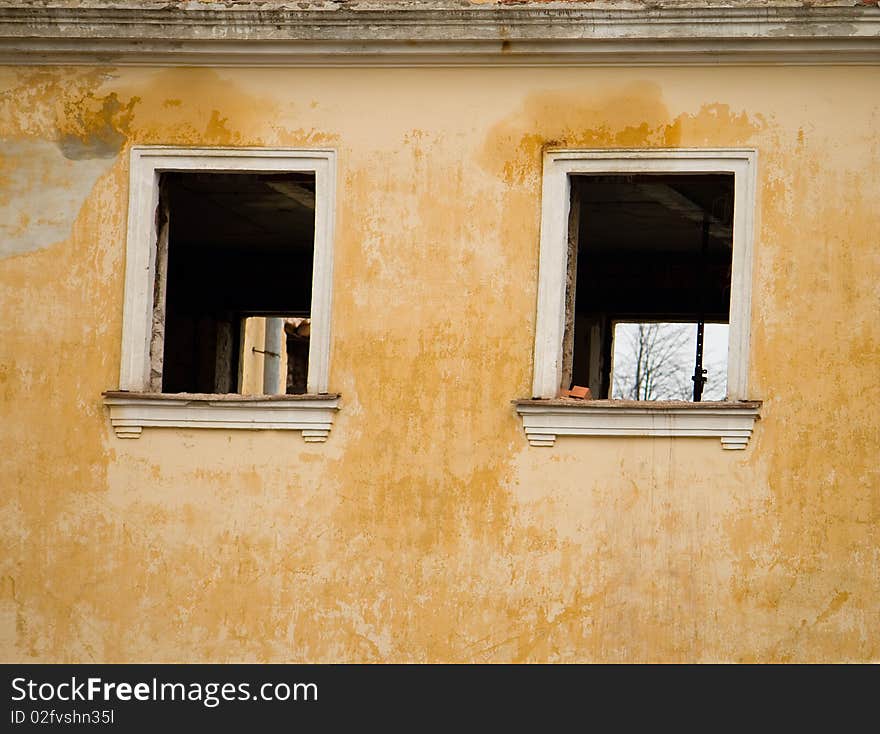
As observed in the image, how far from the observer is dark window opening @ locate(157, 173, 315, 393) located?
13.4 m

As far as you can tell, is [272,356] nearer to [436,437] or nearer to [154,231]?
[154,231]

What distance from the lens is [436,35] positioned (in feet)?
30.7

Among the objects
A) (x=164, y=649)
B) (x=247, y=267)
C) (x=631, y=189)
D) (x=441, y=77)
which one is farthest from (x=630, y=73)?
(x=247, y=267)

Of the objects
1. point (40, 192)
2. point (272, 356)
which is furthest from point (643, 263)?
point (272, 356)

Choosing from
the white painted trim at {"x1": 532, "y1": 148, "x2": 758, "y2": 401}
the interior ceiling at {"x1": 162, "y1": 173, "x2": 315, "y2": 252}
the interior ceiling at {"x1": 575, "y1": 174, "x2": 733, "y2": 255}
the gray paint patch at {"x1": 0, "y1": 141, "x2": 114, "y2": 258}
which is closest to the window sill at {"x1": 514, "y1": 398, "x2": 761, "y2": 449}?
the white painted trim at {"x1": 532, "y1": 148, "x2": 758, "y2": 401}

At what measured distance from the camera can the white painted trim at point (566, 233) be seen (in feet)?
30.0

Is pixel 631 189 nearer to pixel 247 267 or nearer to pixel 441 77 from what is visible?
pixel 441 77

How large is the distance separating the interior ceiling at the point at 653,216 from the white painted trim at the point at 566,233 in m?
0.53

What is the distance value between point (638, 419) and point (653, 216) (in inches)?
168

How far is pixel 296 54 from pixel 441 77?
892mm

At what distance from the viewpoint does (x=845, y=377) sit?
29.6ft

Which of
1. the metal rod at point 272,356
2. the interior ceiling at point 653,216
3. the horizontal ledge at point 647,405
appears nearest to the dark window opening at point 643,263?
the interior ceiling at point 653,216

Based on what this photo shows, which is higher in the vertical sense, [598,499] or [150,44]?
[150,44]

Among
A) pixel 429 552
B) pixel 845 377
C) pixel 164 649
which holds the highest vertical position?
pixel 845 377
